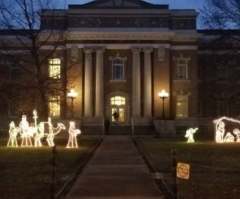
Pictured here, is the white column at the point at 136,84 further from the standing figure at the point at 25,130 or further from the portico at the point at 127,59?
the standing figure at the point at 25,130

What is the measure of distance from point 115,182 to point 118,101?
167 ft

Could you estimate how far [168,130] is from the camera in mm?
62062

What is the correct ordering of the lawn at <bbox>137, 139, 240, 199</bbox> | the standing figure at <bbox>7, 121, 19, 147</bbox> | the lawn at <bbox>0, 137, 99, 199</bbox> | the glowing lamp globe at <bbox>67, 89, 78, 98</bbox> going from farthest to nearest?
the glowing lamp globe at <bbox>67, 89, 78, 98</bbox> → the standing figure at <bbox>7, 121, 19, 147</bbox> → the lawn at <bbox>0, 137, 99, 199</bbox> → the lawn at <bbox>137, 139, 240, 199</bbox>

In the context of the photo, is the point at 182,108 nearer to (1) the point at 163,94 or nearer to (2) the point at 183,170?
(1) the point at 163,94

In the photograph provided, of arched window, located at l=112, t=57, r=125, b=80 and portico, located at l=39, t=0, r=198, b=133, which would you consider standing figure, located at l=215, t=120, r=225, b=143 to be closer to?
portico, located at l=39, t=0, r=198, b=133

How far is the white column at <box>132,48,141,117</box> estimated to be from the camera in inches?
2714

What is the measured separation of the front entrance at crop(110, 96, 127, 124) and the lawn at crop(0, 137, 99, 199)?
37076 millimetres

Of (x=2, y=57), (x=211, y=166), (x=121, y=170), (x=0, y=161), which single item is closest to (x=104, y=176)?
(x=121, y=170)

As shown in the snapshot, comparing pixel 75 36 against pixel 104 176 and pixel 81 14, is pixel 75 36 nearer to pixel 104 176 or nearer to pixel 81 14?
pixel 81 14

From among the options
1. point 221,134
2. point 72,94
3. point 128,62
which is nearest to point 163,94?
point 128,62

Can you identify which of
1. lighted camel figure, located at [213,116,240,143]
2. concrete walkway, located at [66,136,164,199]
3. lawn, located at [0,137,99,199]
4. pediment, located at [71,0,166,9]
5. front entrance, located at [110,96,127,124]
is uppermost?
pediment, located at [71,0,166,9]

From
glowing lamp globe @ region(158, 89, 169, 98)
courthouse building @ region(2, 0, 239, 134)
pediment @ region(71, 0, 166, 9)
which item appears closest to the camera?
glowing lamp globe @ region(158, 89, 169, 98)

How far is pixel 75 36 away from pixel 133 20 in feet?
20.8

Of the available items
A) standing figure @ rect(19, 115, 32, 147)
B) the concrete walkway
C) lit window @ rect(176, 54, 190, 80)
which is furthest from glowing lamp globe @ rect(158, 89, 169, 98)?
the concrete walkway
